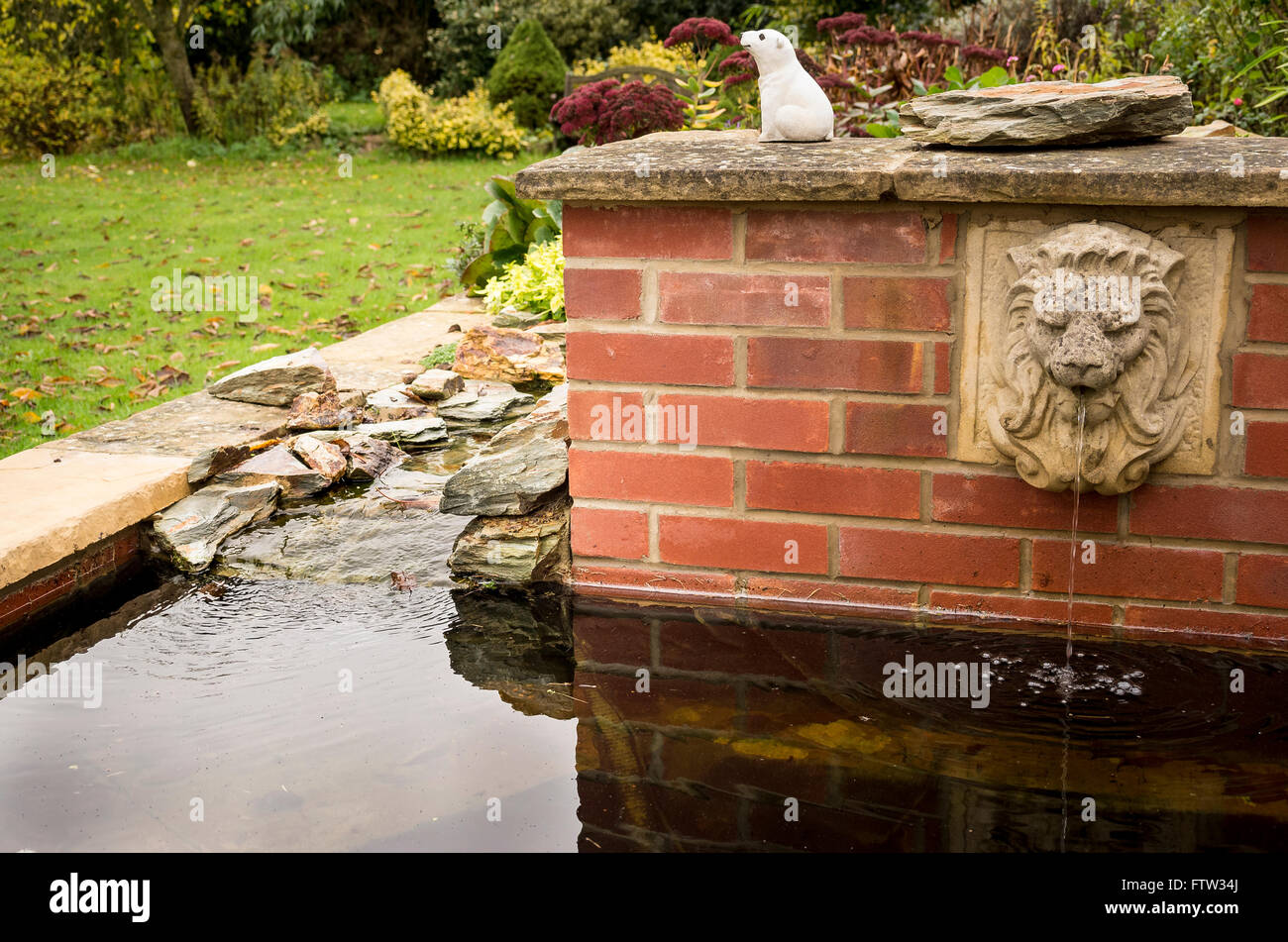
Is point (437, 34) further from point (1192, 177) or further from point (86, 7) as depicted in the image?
point (1192, 177)

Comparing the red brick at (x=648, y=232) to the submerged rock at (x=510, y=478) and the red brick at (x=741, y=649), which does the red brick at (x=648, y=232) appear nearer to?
the submerged rock at (x=510, y=478)

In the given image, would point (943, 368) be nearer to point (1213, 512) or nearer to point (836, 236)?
point (836, 236)

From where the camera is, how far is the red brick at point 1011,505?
238 cm

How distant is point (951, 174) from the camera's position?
220 cm

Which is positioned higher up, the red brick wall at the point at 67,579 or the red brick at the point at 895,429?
the red brick at the point at 895,429

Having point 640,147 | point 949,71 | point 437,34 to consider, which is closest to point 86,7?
point 437,34

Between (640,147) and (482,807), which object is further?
(640,147)

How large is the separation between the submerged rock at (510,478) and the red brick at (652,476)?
17cm

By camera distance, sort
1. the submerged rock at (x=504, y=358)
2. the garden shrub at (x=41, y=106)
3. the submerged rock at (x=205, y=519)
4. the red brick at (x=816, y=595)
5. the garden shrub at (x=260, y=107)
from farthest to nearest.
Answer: the garden shrub at (x=260, y=107), the garden shrub at (x=41, y=106), the submerged rock at (x=504, y=358), the submerged rock at (x=205, y=519), the red brick at (x=816, y=595)

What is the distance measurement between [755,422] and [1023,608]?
0.68 m

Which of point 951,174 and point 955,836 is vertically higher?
point 951,174

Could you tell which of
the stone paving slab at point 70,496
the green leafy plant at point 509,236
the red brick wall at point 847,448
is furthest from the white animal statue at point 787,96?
the green leafy plant at point 509,236

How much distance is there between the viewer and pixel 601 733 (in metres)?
2.09

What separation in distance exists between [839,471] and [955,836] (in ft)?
3.05
